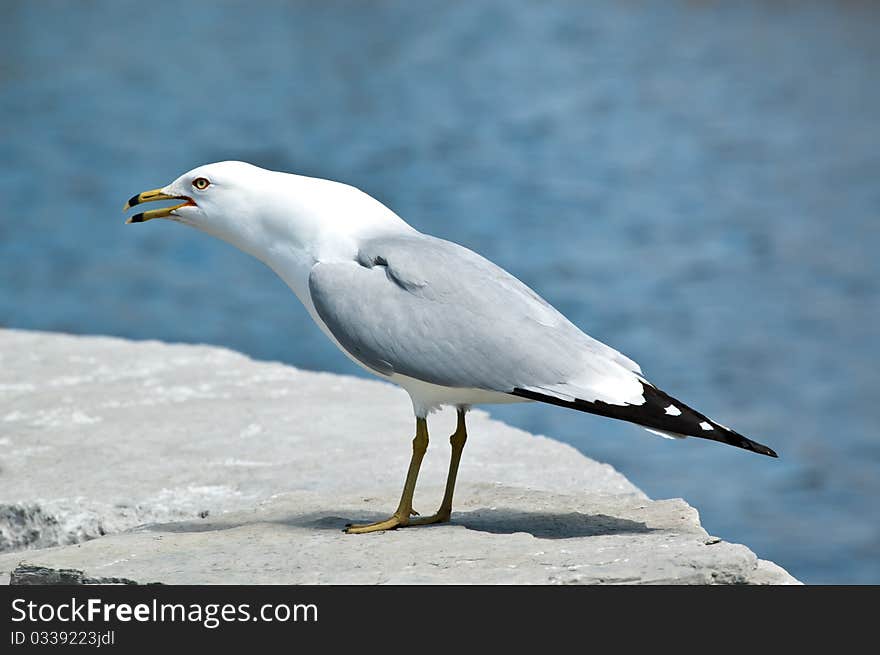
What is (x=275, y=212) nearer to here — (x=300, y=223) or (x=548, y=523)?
(x=300, y=223)

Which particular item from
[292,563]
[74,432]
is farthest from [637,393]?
[74,432]

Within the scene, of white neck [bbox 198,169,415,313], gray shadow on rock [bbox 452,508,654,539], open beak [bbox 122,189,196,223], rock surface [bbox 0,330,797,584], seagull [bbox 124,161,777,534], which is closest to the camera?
rock surface [bbox 0,330,797,584]

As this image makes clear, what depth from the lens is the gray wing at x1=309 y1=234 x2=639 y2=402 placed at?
305 cm

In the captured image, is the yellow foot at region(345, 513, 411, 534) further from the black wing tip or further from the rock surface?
the black wing tip

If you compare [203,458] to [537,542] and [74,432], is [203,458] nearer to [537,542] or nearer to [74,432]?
[74,432]

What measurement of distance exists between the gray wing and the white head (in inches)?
3.3

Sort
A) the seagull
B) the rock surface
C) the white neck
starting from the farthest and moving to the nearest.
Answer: the white neck < the seagull < the rock surface

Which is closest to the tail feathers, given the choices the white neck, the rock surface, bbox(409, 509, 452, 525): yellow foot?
the rock surface

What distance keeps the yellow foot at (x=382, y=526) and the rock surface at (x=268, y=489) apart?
47mm

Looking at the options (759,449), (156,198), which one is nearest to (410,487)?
(759,449)

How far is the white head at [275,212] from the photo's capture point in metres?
3.32

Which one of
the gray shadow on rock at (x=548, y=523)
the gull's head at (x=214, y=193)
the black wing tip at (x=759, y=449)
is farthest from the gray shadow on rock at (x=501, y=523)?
the gull's head at (x=214, y=193)

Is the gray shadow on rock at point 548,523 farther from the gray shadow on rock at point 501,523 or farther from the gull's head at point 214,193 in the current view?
the gull's head at point 214,193

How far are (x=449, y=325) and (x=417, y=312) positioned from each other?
8cm
